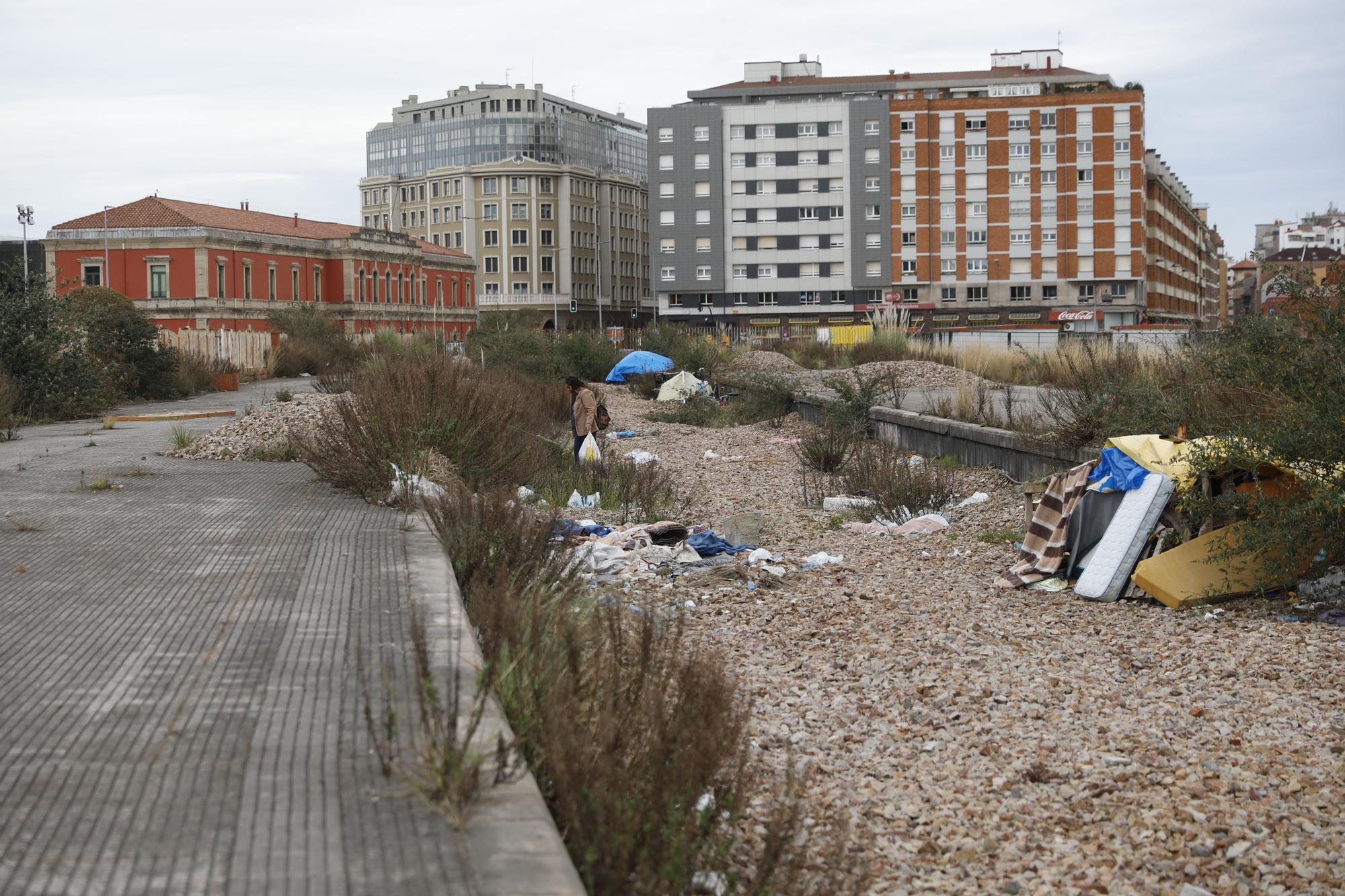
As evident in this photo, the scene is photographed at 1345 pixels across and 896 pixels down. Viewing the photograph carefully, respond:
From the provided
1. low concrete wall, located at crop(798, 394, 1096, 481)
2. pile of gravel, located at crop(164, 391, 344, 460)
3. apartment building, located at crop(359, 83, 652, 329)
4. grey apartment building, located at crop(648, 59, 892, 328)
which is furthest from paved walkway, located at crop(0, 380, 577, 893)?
apartment building, located at crop(359, 83, 652, 329)

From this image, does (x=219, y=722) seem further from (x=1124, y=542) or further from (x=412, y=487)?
(x=1124, y=542)

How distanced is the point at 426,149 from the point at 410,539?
454 feet

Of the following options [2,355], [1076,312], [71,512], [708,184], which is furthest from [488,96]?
[71,512]

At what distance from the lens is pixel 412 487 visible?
9.88m

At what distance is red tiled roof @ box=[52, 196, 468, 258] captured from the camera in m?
66.8

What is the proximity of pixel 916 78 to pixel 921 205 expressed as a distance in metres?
15.7

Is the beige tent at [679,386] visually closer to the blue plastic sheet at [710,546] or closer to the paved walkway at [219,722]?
the blue plastic sheet at [710,546]

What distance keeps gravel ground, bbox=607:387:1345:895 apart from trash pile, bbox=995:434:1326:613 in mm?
169

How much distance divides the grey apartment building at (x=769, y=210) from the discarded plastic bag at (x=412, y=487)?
76.8 meters

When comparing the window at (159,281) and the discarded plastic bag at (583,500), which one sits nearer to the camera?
the discarded plastic bag at (583,500)

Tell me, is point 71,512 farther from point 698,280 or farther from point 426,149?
point 426,149

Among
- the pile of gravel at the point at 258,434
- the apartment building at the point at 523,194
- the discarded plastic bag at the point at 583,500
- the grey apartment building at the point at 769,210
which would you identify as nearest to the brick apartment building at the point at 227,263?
the grey apartment building at the point at 769,210

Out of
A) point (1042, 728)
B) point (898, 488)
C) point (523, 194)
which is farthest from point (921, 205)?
point (1042, 728)

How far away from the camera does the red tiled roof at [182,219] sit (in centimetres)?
6675
